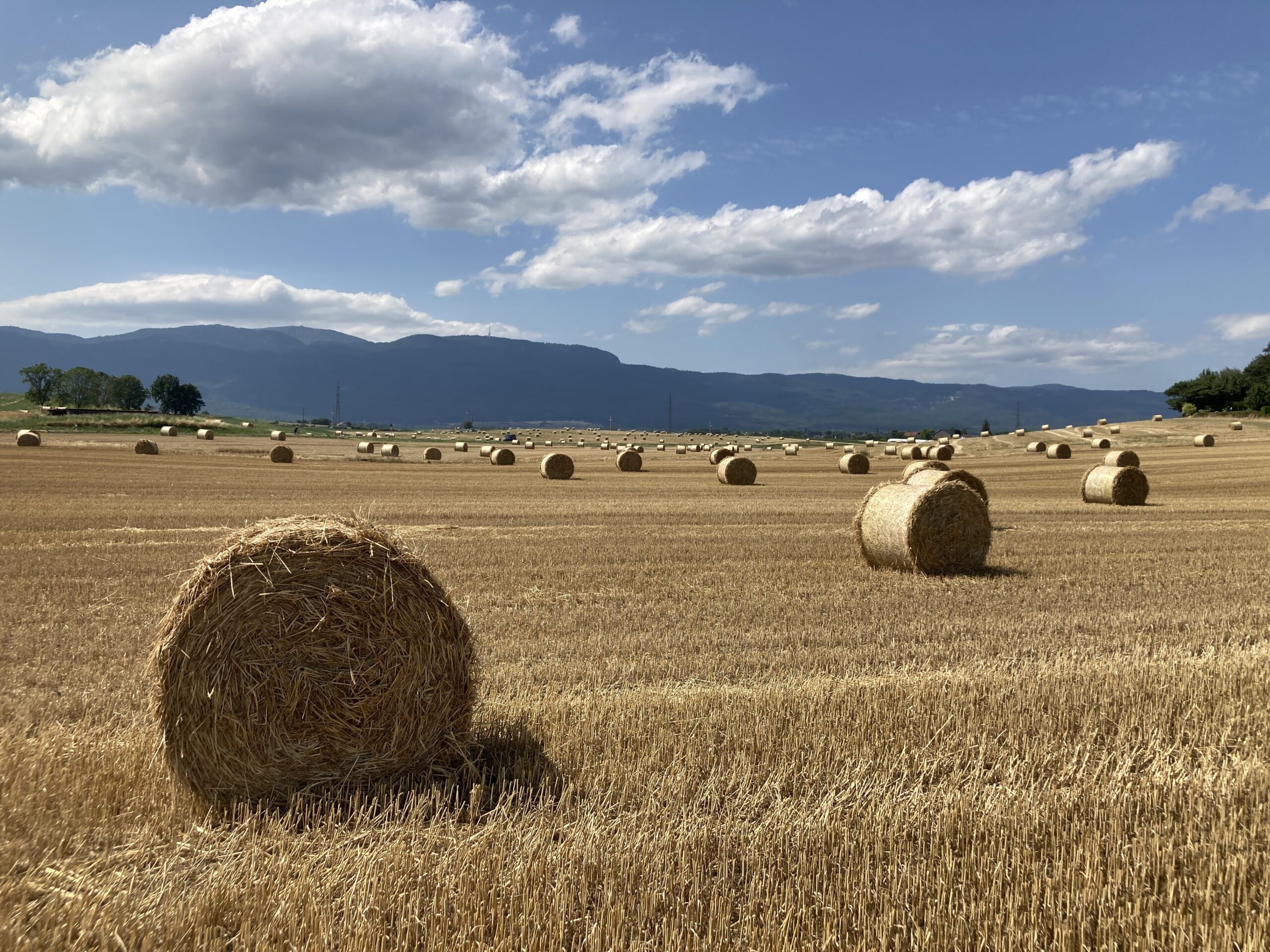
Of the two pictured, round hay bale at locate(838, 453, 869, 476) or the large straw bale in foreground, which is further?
round hay bale at locate(838, 453, 869, 476)

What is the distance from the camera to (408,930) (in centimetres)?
360


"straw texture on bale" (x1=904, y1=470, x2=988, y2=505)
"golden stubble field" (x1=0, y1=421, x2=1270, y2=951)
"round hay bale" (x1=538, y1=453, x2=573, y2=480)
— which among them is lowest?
"golden stubble field" (x1=0, y1=421, x2=1270, y2=951)

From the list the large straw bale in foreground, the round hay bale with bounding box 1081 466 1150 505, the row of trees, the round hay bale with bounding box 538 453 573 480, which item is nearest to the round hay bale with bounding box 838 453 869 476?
the round hay bale with bounding box 538 453 573 480

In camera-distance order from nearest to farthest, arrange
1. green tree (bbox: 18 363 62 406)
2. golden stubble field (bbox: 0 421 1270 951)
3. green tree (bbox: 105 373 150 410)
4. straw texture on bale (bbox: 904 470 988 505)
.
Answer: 1. golden stubble field (bbox: 0 421 1270 951)
2. straw texture on bale (bbox: 904 470 988 505)
3. green tree (bbox: 18 363 62 406)
4. green tree (bbox: 105 373 150 410)

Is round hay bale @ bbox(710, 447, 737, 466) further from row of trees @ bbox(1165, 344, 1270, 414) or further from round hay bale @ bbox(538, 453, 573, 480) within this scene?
row of trees @ bbox(1165, 344, 1270, 414)

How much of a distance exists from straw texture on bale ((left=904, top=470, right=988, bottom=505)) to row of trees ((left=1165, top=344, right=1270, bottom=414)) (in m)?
79.1

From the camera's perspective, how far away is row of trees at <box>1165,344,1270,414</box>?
87.1 m

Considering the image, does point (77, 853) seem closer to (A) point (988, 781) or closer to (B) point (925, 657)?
(A) point (988, 781)

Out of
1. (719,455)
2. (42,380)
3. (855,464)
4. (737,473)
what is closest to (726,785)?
(737,473)

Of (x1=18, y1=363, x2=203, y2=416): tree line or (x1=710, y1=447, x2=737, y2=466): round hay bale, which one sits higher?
(x1=18, y1=363, x2=203, y2=416): tree line

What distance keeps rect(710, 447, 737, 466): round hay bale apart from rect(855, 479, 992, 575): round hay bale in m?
34.7

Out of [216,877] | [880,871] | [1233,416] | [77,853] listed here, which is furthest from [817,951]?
[1233,416]

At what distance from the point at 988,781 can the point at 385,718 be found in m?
3.64

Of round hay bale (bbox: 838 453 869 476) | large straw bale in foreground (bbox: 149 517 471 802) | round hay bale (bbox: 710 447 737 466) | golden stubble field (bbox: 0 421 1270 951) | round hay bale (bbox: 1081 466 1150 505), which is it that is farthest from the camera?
round hay bale (bbox: 710 447 737 466)
